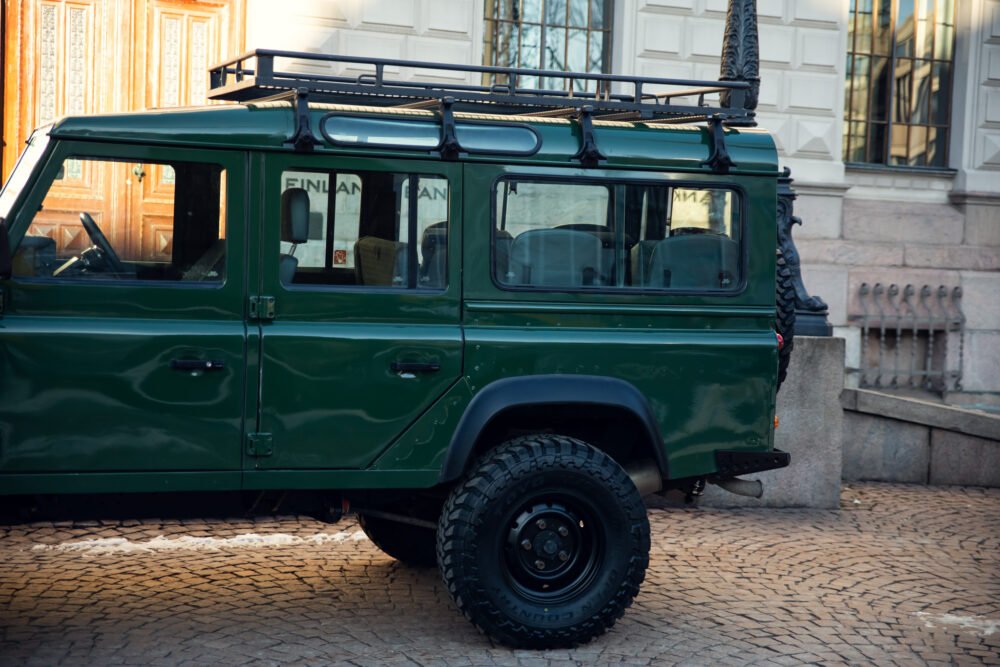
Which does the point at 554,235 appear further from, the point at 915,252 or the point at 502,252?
the point at 915,252

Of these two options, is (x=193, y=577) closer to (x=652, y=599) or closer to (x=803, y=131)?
(x=652, y=599)

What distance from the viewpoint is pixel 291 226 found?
16.8 ft

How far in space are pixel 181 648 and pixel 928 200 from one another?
36.3 feet

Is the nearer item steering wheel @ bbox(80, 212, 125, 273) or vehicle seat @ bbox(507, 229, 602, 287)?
steering wheel @ bbox(80, 212, 125, 273)

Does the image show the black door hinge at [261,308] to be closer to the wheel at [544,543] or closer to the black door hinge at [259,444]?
the black door hinge at [259,444]

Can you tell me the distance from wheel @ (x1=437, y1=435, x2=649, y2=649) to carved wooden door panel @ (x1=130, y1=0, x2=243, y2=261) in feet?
22.9

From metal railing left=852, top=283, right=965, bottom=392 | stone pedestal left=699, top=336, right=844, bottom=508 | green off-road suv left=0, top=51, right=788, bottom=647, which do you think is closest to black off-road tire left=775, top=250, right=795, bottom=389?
green off-road suv left=0, top=51, right=788, bottom=647

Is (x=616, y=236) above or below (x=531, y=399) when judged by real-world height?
above

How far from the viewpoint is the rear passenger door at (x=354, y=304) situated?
5090mm

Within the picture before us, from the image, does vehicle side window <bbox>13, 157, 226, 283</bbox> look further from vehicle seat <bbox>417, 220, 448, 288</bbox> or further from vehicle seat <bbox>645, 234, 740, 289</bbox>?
vehicle seat <bbox>645, 234, 740, 289</bbox>

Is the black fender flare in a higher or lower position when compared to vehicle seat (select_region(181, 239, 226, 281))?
lower

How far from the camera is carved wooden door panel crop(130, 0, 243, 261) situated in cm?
1119

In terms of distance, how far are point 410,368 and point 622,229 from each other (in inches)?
45.2

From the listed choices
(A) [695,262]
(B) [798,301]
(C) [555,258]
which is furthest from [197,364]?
(B) [798,301]
